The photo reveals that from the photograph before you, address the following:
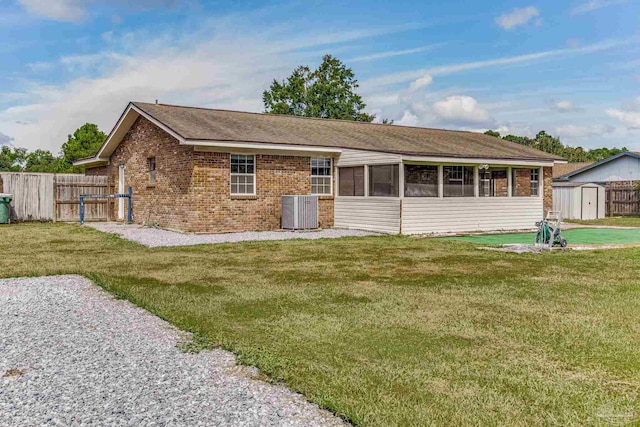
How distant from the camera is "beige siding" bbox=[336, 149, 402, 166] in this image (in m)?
16.6

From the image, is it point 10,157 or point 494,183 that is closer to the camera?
point 494,183

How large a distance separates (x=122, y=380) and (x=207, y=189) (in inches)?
508

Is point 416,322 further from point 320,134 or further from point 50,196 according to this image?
point 50,196

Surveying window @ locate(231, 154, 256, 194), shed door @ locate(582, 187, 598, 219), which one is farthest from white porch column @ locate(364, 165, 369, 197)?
shed door @ locate(582, 187, 598, 219)

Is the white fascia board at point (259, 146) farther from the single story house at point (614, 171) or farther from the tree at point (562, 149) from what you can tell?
the tree at point (562, 149)

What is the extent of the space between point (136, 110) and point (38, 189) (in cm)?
605

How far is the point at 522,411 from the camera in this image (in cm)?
354

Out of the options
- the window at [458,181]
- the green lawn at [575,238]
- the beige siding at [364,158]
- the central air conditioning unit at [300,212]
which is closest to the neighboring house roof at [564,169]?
the green lawn at [575,238]

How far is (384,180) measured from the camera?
680 inches

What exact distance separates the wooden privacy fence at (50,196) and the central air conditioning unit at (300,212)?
31.0 ft

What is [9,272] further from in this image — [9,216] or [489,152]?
[489,152]

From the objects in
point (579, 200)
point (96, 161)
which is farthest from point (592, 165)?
point (96, 161)

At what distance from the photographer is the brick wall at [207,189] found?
1672 centimetres

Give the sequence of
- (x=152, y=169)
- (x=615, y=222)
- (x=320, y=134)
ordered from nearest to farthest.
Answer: (x=152, y=169) → (x=320, y=134) → (x=615, y=222)
